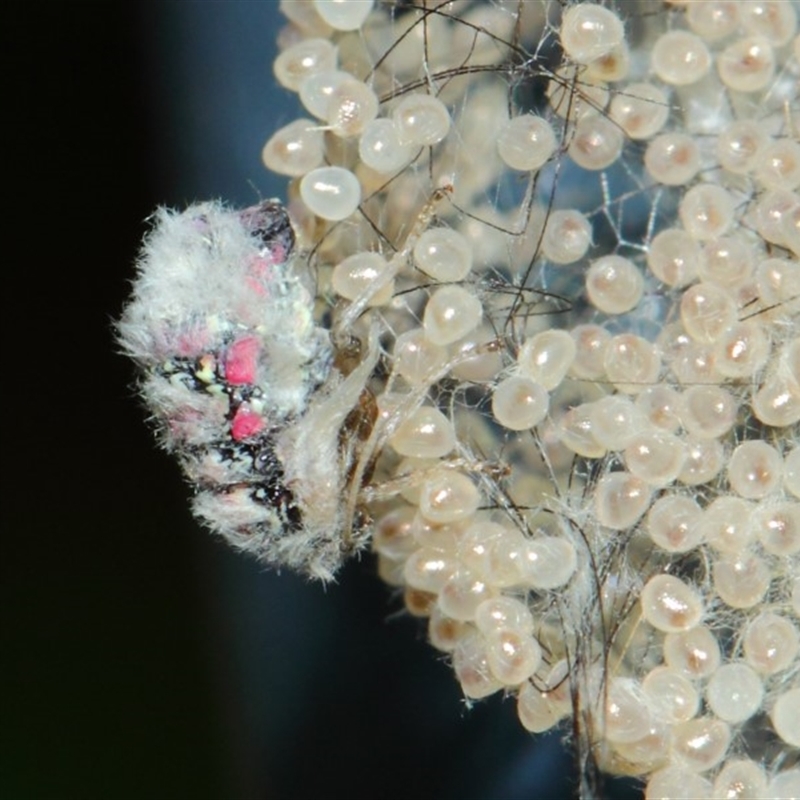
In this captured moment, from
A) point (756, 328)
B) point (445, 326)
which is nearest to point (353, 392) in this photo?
point (445, 326)

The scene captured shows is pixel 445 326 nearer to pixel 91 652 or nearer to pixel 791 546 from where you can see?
pixel 791 546

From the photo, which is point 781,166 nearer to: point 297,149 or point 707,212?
point 707,212

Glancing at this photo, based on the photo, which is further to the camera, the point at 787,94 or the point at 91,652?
the point at 91,652

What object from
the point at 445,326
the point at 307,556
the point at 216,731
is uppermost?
the point at 445,326

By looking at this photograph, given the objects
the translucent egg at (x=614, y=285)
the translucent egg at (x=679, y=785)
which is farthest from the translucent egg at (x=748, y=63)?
the translucent egg at (x=679, y=785)

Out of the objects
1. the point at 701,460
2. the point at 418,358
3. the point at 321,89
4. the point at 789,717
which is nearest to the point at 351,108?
the point at 321,89

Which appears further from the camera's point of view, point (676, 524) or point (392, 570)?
point (392, 570)
